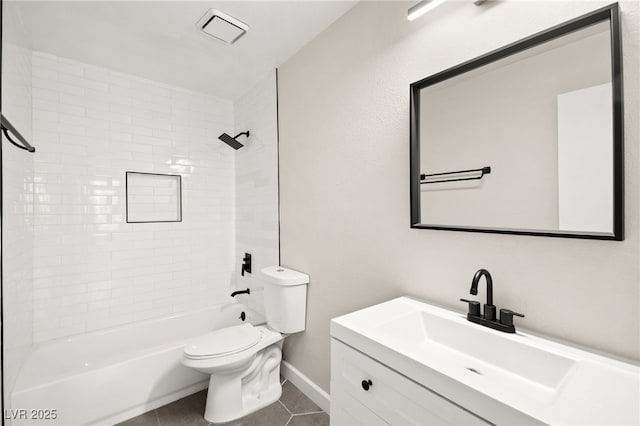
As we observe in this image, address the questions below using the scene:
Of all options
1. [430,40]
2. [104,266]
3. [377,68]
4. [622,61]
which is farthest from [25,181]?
[622,61]

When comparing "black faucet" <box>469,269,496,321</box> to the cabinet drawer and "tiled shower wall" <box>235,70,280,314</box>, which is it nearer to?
the cabinet drawer

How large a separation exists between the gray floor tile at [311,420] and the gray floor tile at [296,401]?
0.16ft

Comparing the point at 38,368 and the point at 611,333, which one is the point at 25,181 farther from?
the point at 611,333

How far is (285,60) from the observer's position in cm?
235

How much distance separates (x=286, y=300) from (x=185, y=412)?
3.21ft

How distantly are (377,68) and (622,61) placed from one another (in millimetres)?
1006

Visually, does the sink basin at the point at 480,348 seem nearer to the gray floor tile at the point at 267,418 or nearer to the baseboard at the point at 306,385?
the baseboard at the point at 306,385

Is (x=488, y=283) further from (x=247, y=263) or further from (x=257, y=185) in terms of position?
(x=247, y=263)

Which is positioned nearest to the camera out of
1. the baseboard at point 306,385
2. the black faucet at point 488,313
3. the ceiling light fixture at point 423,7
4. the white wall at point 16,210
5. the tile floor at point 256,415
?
the black faucet at point 488,313

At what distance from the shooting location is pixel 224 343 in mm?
1922

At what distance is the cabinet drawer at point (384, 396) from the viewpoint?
0.82 meters

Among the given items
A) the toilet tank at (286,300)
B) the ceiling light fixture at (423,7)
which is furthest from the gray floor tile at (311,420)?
the ceiling light fixture at (423,7)

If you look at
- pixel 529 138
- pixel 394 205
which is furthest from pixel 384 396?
pixel 529 138

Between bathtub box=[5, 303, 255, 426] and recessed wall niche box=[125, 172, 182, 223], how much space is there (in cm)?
95
